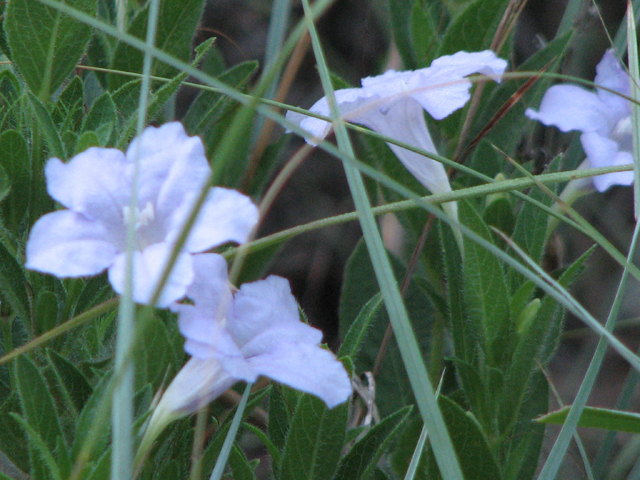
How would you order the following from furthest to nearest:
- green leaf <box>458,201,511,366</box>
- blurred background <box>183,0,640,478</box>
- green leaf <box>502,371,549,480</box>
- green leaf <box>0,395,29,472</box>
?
blurred background <box>183,0,640,478</box> < green leaf <box>502,371,549,480</box> < green leaf <box>458,201,511,366</box> < green leaf <box>0,395,29,472</box>

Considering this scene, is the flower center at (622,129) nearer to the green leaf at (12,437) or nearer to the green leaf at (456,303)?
the green leaf at (456,303)

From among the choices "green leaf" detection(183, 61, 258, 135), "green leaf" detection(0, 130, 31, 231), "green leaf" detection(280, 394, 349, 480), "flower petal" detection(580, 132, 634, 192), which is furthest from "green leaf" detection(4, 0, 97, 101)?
"flower petal" detection(580, 132, 634, 192)

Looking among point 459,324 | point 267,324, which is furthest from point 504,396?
point 267,324

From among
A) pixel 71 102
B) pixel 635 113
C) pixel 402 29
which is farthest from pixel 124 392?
pixel 402 29

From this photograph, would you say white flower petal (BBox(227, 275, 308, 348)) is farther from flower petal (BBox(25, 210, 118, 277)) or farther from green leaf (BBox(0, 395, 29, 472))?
green leaf (BBox(0, 395, 29, 472))

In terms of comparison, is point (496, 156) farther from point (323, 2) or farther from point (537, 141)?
point (323, 2)

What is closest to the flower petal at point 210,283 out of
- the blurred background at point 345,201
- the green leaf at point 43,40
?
the green leaf at point 43,40
